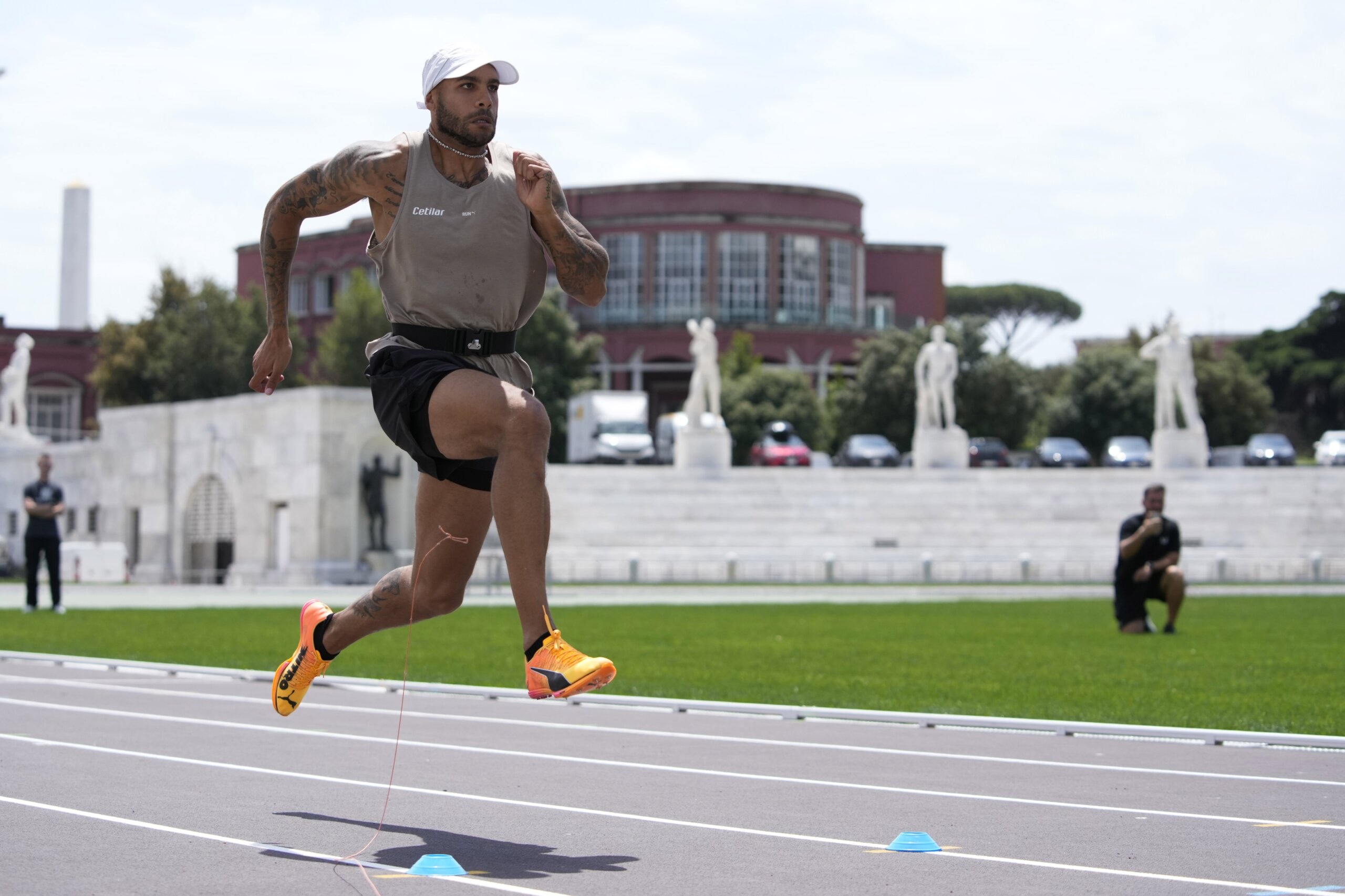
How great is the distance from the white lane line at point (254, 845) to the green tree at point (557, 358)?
204ft

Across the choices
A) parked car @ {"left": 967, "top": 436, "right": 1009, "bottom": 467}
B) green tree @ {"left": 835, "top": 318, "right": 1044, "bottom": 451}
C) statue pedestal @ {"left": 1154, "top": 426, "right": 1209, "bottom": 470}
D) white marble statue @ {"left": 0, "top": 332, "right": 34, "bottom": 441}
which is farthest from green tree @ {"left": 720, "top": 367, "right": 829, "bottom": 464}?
white marble statue @ {"left": 0, "top": 332, "right": 34, "bottom": 441}

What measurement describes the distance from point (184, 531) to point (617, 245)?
4370 cm

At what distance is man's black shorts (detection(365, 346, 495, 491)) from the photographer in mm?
5438

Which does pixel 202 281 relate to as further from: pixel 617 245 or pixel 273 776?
pixel 273 776

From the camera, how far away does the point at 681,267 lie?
81.6 m

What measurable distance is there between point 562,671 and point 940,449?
151 ft

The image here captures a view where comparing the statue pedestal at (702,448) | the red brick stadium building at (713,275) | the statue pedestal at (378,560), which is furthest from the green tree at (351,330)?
the statue pedestal at (378,560)

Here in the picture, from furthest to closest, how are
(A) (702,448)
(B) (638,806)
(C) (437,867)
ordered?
1. (A) (702,448)
2. (B) (638,806)
3. (C) (437,867)

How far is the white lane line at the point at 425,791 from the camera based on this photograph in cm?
541

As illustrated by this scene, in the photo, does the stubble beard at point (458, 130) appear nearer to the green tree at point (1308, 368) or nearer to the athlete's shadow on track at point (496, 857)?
the athlete's shadow on track at point (496, 857)

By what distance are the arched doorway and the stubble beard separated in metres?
34.4

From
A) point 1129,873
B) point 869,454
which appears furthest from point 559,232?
point 869,454

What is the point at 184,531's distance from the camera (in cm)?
4022

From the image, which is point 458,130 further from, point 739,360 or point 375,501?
point 739,360
